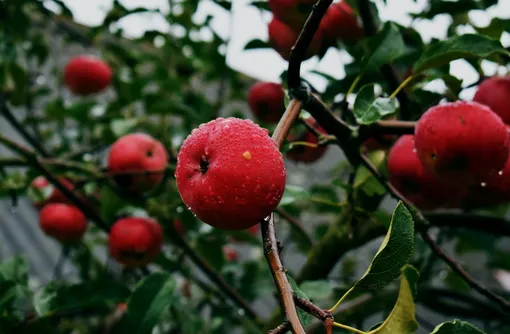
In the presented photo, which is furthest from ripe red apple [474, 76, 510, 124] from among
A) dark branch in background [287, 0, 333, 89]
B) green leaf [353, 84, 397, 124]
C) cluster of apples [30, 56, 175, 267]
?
cluster of apples [30, 56, 175, 267]

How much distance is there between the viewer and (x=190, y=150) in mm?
543

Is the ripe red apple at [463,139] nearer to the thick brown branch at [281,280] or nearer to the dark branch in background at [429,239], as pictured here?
the dark branch in background at [429,239]

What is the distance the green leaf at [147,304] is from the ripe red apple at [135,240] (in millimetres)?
264

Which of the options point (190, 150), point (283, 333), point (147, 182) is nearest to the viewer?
point (283, 333)

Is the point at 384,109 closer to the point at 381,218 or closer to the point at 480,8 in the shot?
the point at 381,218

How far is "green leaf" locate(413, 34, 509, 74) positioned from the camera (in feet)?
2.22

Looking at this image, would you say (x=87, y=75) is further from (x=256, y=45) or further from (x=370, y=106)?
(x=370, y=106)

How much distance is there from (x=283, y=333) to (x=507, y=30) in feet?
2.37

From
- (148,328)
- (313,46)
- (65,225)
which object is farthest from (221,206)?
(65,225)

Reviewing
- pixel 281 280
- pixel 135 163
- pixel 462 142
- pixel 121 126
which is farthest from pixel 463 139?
pixel 121 126

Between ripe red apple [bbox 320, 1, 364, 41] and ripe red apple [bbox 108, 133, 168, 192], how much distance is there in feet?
1.44

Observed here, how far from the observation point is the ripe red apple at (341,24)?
0.96m

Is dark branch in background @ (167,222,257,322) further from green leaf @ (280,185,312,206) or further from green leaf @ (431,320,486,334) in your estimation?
green leaf @ (431,320,486,334)

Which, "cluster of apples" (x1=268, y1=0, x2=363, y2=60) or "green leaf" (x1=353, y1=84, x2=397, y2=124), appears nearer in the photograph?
"green leaf" (x1=353, y1=84, x2=397, y2=124)
